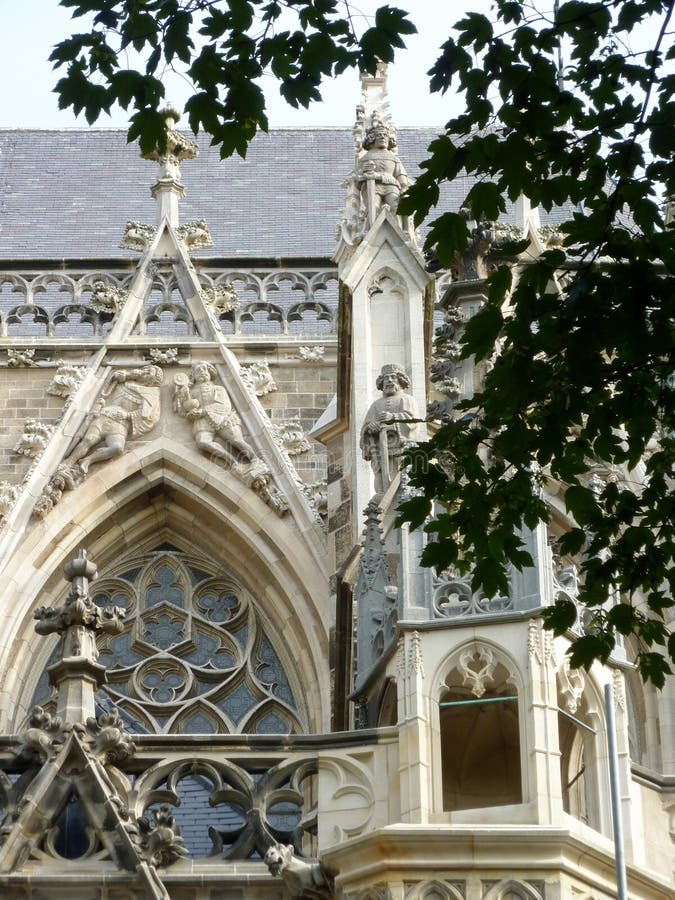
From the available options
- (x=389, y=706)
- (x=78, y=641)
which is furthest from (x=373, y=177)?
(x=78, y=641)

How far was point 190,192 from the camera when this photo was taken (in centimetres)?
2214

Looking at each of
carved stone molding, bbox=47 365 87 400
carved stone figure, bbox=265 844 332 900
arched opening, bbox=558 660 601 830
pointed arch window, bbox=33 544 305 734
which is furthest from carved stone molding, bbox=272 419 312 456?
carved stone figure, bbox=265 844 332 900

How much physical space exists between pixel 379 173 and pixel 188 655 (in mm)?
3586

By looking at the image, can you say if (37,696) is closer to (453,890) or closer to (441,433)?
(453,890)

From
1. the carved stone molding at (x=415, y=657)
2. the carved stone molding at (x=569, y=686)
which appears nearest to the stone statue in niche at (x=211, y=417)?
the carved stone molding at (x=415, y=657)

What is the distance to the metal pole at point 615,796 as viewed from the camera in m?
10.5

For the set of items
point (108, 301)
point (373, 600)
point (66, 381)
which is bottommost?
point (373, 600)

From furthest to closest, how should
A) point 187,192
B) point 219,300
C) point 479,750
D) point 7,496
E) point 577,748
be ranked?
1. point 187,192
2. point 219,300
3. point 7,496
4. point 479,750
5. point 577,748

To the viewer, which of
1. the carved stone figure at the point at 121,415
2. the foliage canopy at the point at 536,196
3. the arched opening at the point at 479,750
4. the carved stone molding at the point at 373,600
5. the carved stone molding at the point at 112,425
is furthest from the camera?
the carved stone figure at the point at 121,415

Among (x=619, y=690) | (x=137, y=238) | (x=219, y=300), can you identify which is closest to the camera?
(x=619, y=690)

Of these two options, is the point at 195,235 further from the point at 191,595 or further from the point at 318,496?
the point at 191,595

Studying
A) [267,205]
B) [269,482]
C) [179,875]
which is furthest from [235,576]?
[179,875]

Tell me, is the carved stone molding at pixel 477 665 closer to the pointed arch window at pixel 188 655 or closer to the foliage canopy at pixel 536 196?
the foliage canopy at pixel 536 196

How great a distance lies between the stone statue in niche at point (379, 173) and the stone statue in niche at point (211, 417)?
205 cm
